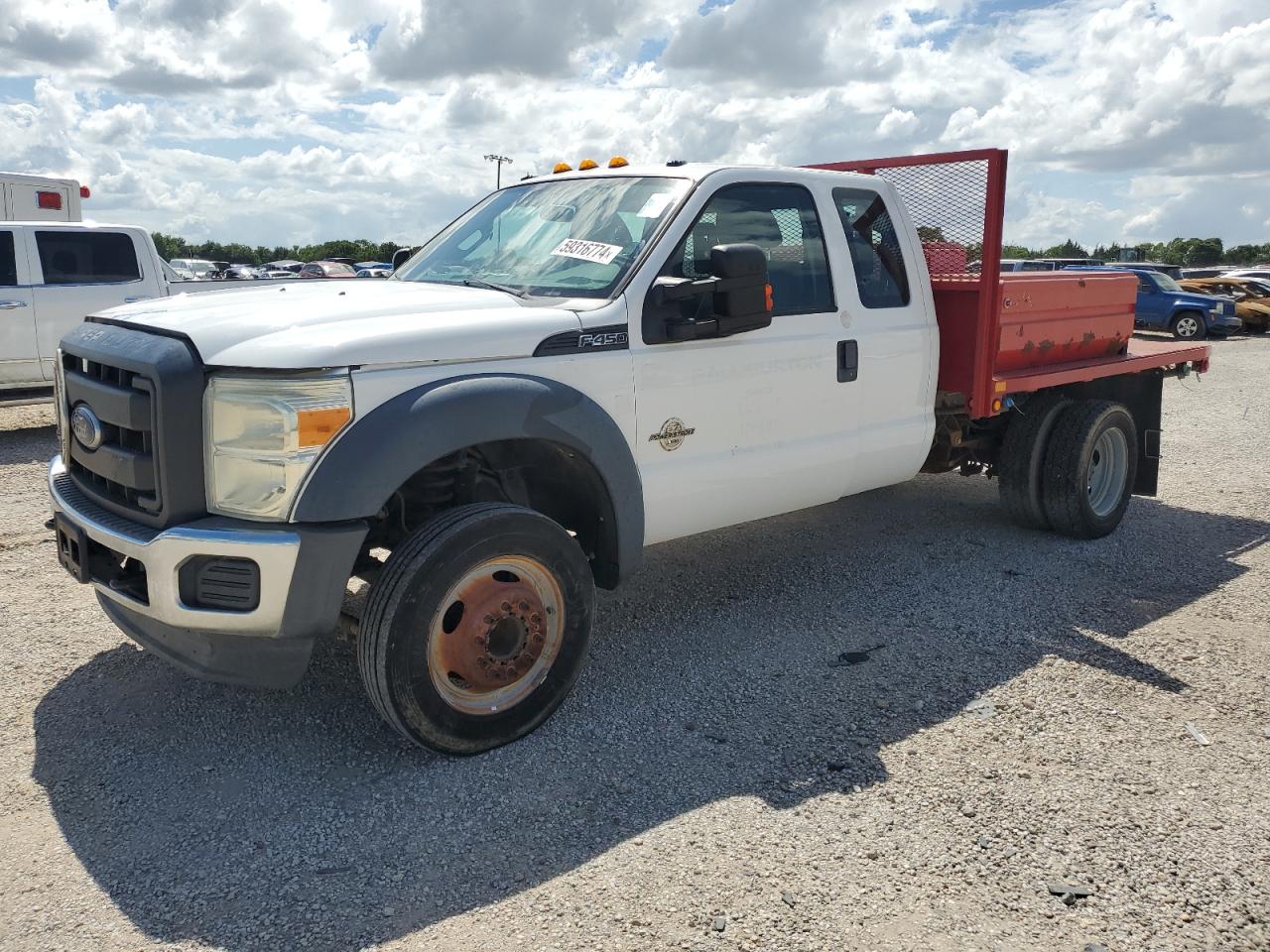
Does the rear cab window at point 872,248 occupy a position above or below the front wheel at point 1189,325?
above

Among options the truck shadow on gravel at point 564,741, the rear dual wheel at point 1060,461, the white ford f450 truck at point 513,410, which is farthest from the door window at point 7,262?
the rear dual wheel at point 1060,461

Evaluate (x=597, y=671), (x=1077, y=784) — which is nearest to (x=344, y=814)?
(x=597, y=671)

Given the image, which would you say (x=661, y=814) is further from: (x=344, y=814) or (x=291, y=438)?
(x=291, y=438)

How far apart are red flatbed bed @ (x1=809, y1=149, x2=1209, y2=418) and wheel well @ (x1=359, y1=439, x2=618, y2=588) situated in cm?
241

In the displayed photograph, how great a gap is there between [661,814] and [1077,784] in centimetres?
142

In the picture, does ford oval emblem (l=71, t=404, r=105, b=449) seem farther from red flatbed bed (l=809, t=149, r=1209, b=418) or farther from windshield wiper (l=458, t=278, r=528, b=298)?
red flatbed bed (l=809, t=149, r=1209, b=418)

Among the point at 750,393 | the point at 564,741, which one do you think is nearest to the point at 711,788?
the point at 564,741

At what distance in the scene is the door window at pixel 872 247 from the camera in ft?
16.6

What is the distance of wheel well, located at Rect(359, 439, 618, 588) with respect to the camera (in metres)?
3.84

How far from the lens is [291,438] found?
10.6ft

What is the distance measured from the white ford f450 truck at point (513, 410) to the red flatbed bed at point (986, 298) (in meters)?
0.02

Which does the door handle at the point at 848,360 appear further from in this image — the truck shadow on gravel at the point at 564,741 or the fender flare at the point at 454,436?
the fender flare at the point at 454,436

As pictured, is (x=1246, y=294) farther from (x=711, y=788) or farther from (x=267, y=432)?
(x=267, y=432)

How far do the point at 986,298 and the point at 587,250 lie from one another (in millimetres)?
2286
